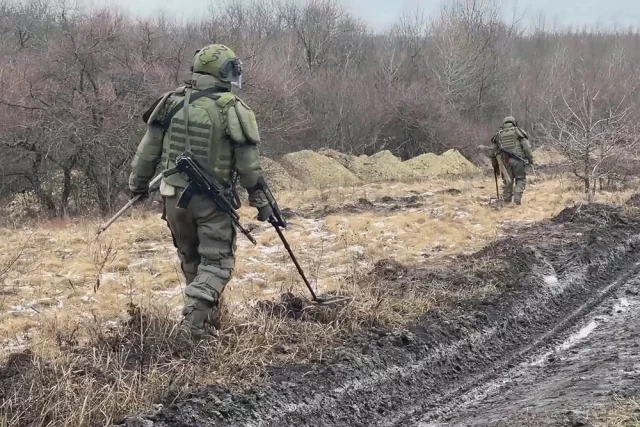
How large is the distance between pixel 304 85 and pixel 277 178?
11809 mm

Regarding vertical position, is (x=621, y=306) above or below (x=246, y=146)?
below

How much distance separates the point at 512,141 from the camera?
45.1ft

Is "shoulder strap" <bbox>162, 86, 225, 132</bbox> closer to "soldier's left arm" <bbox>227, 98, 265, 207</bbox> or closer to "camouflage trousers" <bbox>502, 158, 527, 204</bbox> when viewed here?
"soldier's left arm" <bbox>227, 98, 265, 207</bbox>

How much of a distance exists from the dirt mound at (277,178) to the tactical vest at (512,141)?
34.5ft

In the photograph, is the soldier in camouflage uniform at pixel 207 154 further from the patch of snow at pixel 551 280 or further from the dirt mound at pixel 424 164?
the dirt mound at pixel 424 164

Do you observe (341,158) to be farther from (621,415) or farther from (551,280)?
(621,415)

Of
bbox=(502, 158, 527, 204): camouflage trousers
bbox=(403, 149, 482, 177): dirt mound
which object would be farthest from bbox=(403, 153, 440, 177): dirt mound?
bbox=(502, 158, 527, 204): camouflage trousers

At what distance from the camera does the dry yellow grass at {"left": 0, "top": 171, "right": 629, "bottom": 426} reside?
4410 mm

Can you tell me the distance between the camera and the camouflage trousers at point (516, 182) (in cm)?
1369

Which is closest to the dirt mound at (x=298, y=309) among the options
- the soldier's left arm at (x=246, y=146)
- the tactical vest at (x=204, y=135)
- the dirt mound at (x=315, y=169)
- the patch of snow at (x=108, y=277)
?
the soldier's left arm at (x=246, y=146)

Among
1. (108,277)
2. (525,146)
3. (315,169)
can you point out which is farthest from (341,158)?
(108,277)

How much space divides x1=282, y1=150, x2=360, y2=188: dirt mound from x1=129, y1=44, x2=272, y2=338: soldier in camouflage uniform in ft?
68.5

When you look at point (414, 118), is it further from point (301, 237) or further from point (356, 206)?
point (301, 237)

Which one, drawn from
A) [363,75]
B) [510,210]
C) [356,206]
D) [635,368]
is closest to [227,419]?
[635,368]
